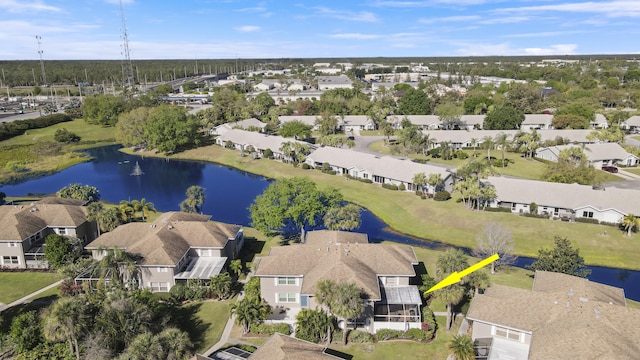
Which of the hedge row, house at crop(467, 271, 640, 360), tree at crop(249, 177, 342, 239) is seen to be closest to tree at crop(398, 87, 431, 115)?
tree at crop(249, 177, 342, 239)

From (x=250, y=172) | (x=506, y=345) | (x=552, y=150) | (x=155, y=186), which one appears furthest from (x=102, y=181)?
(x=552, y=150)

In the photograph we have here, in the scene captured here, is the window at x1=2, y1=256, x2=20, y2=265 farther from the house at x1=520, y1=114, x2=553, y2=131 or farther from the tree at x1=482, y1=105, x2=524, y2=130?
the house at x1=520, y1=114, x2=553, y2=131

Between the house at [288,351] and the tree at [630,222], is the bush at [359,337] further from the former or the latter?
the tree at [630,222]

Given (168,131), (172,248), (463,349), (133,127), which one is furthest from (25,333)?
(133,127)

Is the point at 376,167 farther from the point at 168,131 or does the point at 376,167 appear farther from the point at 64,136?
the point at 64,136

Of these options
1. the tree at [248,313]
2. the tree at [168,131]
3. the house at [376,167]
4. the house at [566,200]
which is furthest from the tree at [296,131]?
the tree at [248,313]

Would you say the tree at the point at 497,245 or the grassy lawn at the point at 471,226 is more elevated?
the tree at the point at 497,245

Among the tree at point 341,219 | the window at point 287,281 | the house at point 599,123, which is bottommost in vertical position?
the window at point 287,281

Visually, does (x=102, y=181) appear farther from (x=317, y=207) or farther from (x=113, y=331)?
(x=113, y=331)
